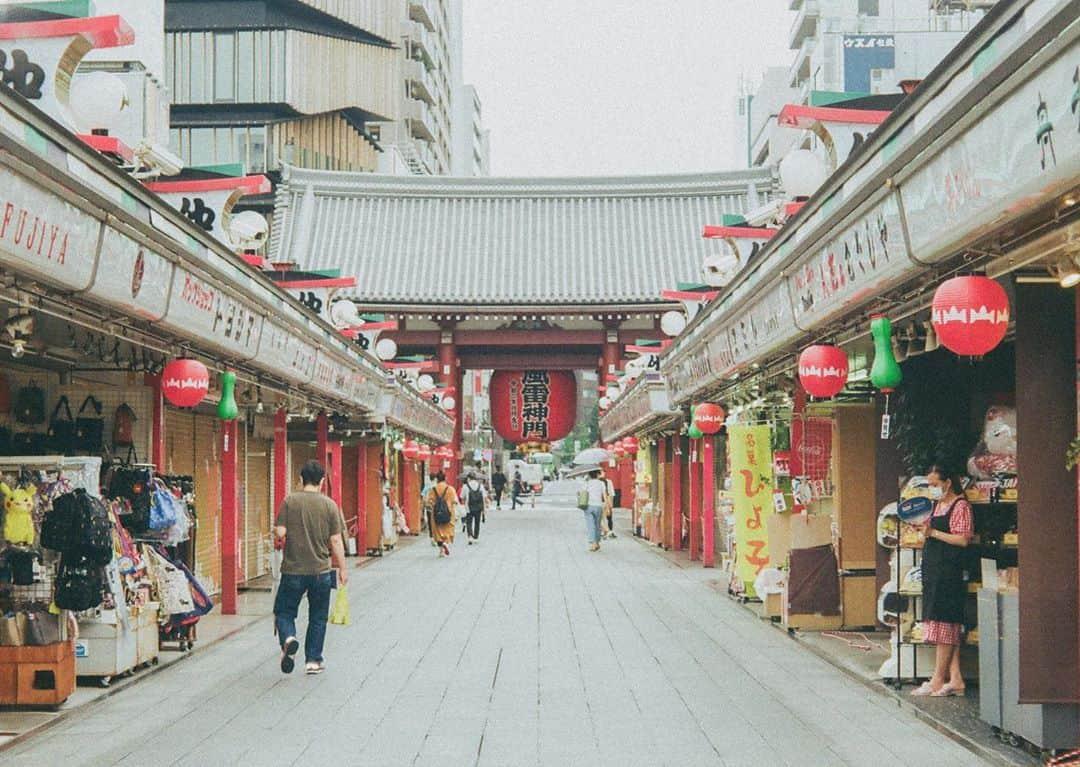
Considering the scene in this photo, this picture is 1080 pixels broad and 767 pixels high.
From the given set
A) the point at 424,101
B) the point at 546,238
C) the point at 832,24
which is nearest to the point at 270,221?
the point at 546,238

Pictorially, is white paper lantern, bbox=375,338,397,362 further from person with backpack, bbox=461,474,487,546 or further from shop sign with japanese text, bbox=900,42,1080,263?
shop sign with japanese text, bbox=900,42,1080,263

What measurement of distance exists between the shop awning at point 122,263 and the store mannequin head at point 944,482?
509cm

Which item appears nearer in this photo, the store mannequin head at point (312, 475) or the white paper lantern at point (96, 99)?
the white paper lantern at point (96, 99)

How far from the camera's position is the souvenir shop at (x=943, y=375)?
533 cm

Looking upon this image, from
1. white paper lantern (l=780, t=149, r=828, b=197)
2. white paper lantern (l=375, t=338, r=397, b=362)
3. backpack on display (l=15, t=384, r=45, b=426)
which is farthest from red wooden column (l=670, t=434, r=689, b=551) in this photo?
backpack on display (l=15, t=384, r=45, b=426)

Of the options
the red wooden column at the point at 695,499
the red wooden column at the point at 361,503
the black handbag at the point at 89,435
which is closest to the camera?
the black handbag at the point at 89,435

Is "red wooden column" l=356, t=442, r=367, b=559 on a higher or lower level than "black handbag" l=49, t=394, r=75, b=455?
lower

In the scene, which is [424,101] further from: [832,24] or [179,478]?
[179,478]

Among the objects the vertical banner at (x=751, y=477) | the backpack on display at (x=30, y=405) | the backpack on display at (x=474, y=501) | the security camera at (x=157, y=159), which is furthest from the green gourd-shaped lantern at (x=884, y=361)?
the backpack on display at (x=474, y=501)

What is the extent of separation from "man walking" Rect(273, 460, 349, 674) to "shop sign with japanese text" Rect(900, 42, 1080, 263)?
484 cm

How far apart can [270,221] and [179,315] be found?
32.4m

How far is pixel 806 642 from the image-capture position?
11.2 m

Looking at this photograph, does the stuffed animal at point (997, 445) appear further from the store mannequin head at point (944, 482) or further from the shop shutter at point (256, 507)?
the shop shutter at point (256, 507)

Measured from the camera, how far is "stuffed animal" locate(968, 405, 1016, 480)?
328 inches
